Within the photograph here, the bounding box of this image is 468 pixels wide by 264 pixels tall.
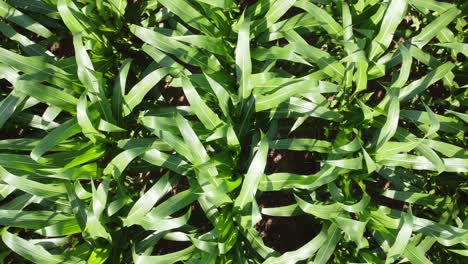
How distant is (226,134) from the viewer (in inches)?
46.9

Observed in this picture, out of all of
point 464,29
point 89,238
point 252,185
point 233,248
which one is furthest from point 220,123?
point 464,29

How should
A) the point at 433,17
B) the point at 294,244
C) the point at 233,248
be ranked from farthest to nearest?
the point at 294,244 < the point at 433,17 < the point at 233,248

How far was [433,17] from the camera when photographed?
4.59 feet

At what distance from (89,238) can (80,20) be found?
64 cm

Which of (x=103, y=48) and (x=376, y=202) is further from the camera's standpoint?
(x=376, y=202)

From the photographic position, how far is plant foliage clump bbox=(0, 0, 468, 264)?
3.89 feet

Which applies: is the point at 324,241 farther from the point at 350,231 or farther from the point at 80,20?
the point at 80,20

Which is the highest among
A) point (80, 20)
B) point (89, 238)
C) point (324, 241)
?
point (80, 20)

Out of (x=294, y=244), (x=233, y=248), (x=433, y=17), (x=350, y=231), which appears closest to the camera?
(x=350, y=231)

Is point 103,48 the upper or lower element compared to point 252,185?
upper

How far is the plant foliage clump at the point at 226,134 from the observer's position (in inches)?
46.6

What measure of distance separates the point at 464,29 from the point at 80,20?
49.6 inches

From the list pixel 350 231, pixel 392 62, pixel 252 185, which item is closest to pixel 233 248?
pixel 252 185

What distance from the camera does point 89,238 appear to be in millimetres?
1260
